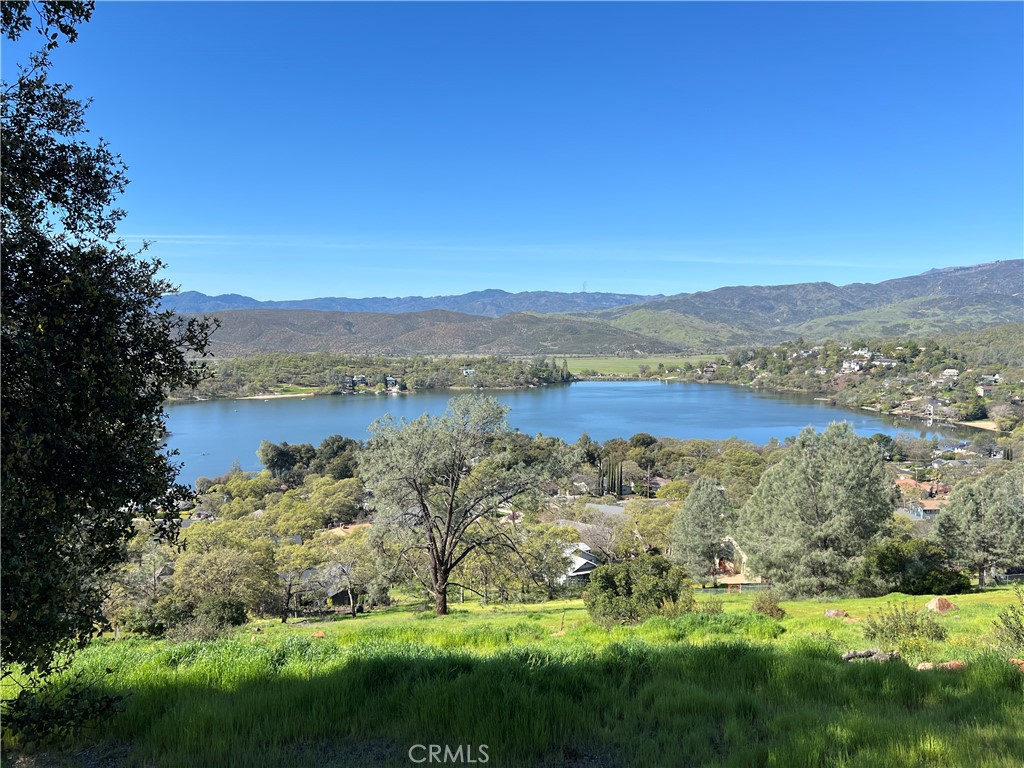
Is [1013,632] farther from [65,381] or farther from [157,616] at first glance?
[157,616]

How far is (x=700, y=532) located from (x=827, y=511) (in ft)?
38.8

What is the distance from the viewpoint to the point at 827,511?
1738 cm

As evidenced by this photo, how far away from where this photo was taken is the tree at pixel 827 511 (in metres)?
16.8

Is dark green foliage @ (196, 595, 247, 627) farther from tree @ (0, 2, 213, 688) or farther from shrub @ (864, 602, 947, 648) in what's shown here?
shrub @ (864, 602, 947, 648)

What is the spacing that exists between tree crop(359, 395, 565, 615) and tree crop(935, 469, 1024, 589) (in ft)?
68.0

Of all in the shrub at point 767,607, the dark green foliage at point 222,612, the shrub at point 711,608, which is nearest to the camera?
the shrub at point 711,608

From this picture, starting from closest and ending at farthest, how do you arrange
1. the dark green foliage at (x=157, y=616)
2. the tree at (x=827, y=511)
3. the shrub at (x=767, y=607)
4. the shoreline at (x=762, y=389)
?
the shrub at (x=767, y=607) < the dark green foliage at (x=157, y=616) < the tree at (x=827, y=511) < the shoreline at (x=762, y=389)

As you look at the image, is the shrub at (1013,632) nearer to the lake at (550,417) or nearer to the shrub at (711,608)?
the shrub at (711,608)

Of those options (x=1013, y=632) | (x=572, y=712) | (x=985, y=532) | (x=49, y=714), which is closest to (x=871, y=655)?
(x=1013, y=632)

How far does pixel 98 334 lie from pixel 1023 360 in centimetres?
17175

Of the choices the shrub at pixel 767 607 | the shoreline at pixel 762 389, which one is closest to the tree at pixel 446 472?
the shrub at pixel 767 607

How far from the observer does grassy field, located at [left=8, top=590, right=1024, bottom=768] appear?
113 inches

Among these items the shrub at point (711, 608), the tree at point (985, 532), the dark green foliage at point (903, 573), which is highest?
the shrub at point (711, 608)

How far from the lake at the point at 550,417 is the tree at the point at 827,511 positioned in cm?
4737
